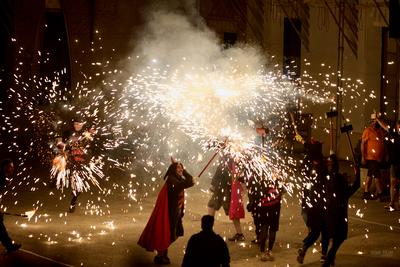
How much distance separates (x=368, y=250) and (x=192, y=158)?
28.2 feet

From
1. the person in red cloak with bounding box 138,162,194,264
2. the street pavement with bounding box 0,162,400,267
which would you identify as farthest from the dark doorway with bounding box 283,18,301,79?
the person in red cloak with bounding box 138,162,194,264

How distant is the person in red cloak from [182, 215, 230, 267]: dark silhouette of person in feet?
7.42

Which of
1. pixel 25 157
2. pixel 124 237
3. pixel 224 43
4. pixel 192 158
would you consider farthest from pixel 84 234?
pixel 224 43

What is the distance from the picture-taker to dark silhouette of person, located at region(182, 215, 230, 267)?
676 centimetres

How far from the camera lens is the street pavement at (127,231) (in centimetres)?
938

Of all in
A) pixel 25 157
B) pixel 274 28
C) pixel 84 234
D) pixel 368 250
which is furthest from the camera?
pixel 274 28

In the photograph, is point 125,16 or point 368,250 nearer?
point 368,250

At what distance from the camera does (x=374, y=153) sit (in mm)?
13891

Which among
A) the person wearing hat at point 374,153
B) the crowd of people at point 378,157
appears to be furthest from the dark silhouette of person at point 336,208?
the person wearing hat at point 374,153

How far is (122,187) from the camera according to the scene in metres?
15.4

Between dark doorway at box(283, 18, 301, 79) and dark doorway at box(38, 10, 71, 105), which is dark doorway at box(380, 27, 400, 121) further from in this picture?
dark doorway at box(38, 10, 71, 105)

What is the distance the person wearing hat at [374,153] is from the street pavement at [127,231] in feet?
1.31

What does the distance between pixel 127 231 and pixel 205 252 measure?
440 centimetres

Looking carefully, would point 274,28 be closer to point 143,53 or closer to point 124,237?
point 143,53
